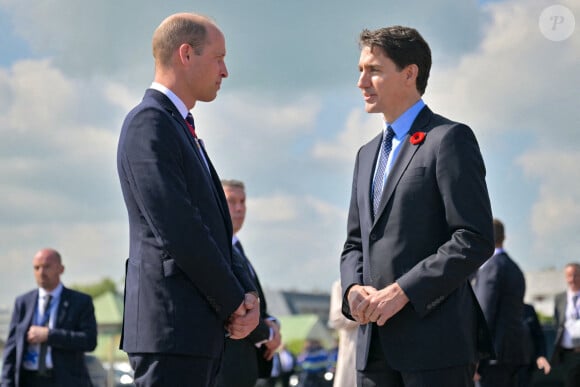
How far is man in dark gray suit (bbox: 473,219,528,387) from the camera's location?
9.48 meters

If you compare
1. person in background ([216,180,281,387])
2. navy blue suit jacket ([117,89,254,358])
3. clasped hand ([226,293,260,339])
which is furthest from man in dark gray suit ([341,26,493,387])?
person in background ([216,180,281,387])

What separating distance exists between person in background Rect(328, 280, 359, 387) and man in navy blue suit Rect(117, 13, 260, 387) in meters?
4.07

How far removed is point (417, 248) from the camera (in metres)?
4.09

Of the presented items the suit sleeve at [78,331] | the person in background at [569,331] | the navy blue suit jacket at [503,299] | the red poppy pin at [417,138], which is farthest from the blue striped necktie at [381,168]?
the person in background at [569,331]

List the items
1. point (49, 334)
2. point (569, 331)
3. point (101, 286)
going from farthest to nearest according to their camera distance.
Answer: point (101, 286) → point (569, 331) → point (49, 334)

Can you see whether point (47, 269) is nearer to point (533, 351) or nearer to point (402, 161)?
point (533, 351)

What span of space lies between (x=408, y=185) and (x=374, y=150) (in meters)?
0.47

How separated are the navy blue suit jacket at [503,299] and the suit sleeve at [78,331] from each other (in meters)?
3.80

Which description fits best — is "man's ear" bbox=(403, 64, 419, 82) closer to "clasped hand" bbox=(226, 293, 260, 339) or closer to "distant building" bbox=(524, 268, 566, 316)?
"clasped hand" bbox=(226, 293, 260, 339)

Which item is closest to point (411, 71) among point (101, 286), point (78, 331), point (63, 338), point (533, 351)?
point (63, 338)

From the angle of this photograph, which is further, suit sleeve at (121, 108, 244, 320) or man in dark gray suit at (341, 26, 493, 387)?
man in dark gray suit at (341, 26, 493, 387)

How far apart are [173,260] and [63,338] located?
6.01 meters

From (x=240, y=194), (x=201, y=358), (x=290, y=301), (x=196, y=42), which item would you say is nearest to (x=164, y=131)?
(x=196, y=42)

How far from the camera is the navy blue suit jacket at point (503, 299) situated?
946 cm
